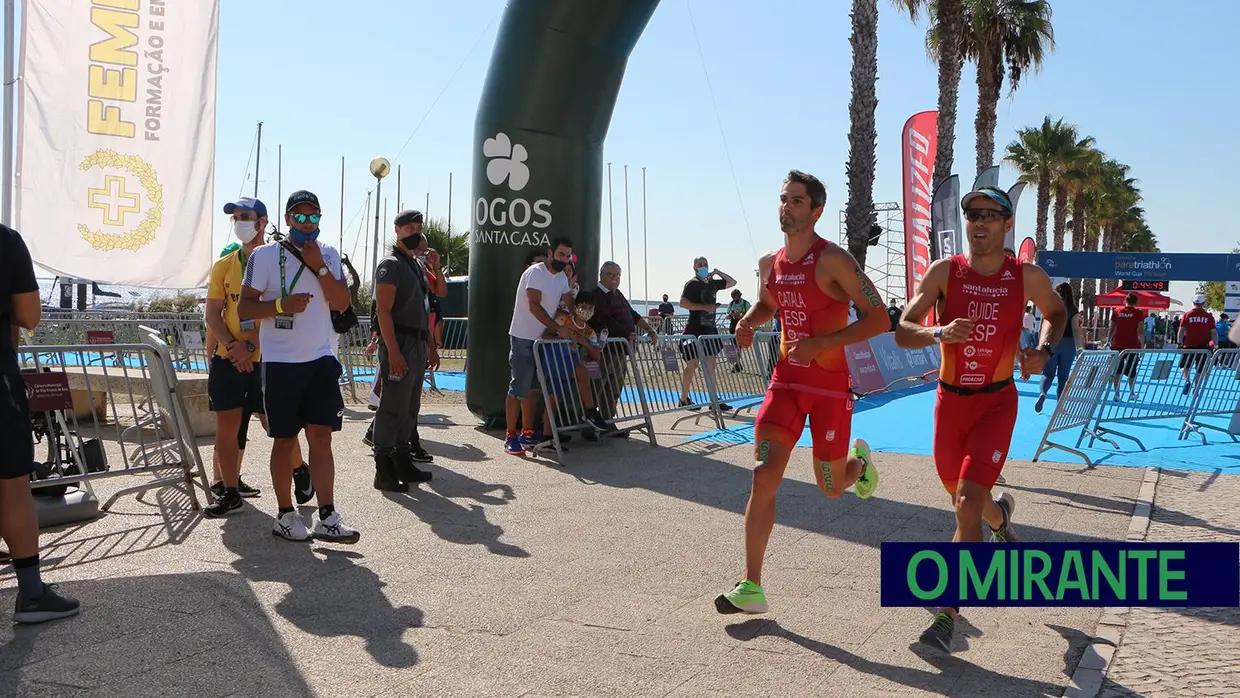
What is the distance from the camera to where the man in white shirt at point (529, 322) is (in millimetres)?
9625

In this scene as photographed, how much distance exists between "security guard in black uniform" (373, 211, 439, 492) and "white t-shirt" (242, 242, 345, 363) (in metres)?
1.67

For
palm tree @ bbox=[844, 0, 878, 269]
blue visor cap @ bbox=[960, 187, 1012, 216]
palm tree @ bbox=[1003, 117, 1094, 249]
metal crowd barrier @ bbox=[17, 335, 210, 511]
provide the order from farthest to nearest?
palm tree @ bbox=[1003, 117, 1094, 249]
palm tree @ bbox=[844, 0, 878, 269]
metal crowd barrier @ bbox=[17, 335, 210, 511]
blue visor cap @ bbox=[960, 187, 1012, 216]

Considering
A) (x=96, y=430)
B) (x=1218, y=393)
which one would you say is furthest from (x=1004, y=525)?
(x=1218, y=393)

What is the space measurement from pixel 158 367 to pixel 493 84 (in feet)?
17.2

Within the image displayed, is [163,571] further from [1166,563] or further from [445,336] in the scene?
[445,336]

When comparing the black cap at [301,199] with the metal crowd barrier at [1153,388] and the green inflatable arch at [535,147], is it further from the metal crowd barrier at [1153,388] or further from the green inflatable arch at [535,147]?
the metal crowd barrier at [1153,388]

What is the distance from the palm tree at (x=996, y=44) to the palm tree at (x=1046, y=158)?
23.6 metres

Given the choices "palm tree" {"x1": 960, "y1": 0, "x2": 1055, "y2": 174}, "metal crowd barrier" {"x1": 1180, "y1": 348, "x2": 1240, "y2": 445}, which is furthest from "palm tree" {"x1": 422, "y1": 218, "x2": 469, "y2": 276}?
"metal crowd barrier" {"x1": 1180, "y1": 348, "x2": 1240, "y2": 445}

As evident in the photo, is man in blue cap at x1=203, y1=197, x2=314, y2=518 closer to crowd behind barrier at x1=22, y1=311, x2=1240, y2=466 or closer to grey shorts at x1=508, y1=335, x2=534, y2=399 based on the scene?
crowd behind barrier at x1=22, y1=311, x2=1240, y2=466

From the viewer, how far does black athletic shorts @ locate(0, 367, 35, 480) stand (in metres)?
4.34

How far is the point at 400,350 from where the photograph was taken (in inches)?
312

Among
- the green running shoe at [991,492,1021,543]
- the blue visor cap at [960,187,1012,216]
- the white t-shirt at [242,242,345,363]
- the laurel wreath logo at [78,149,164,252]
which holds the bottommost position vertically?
the green running shoe at [991,492,1021,543]

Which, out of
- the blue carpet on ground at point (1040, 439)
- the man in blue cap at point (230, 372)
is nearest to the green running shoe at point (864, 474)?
the man in blue cap at point (230, 372)

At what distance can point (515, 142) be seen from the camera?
1073 centimetres
